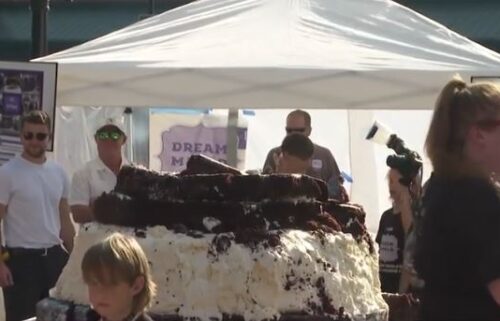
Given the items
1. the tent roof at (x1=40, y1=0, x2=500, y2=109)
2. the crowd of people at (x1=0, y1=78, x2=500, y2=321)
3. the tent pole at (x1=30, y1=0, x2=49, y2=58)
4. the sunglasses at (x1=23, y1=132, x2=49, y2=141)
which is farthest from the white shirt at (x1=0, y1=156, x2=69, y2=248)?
the crowd of people at (x1=0, y1=78, x2=500, y2=321)

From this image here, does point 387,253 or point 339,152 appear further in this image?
point 339,152

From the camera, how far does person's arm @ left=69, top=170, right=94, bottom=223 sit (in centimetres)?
848

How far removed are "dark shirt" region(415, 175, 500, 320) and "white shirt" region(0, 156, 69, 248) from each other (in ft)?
15.8

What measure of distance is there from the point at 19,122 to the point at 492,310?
5.84 meters

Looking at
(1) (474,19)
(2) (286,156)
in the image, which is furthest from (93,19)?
(2) (286,156)

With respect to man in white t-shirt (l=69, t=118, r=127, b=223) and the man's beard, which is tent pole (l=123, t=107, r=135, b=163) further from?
the man's beard

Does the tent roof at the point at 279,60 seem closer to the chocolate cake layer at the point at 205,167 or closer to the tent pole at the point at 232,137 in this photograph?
the tent pole at the point at 232,137

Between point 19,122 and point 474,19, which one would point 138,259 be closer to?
point 19,122

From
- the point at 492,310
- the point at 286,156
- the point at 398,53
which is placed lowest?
the point at 492,310

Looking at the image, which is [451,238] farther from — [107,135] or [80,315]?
[107,135]

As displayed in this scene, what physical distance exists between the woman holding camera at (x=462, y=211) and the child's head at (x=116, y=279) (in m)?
0.92

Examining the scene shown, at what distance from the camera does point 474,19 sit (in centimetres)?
1816

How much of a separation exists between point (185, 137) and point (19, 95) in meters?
4.02

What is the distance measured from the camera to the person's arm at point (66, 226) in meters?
8.23
